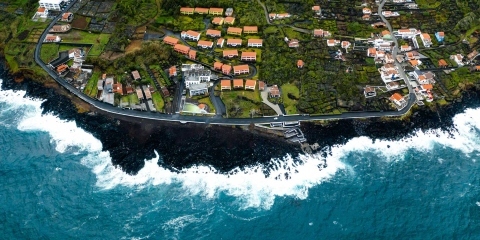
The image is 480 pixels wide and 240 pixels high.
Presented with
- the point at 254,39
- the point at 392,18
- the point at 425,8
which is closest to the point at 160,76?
the point at 254,39

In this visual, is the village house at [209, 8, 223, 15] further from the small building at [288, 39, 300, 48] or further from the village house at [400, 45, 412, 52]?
the village house at [400, 45, 412, 52]

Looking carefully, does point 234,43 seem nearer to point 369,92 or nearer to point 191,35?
point 191,35

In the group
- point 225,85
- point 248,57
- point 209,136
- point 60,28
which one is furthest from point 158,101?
point 60,28

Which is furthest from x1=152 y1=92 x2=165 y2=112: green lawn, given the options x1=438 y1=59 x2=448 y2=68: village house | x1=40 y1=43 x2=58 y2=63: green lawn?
x1=438 y1=59 x2=448 y2=68: village house

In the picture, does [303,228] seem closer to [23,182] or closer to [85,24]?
[23,182]

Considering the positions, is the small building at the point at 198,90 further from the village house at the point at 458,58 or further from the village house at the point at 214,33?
the village house at the point at 458,58

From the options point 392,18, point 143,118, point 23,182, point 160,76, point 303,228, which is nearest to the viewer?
point 303,228
